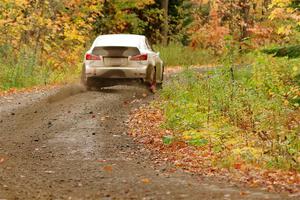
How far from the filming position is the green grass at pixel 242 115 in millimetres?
10320

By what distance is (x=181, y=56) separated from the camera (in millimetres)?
36094

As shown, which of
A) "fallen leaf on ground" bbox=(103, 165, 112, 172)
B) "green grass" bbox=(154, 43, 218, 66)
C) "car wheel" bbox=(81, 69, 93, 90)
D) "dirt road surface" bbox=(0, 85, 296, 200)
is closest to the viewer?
"dirt road surface" bbox=(0, 85, 296, 200)

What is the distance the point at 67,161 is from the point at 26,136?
2438 millimetres

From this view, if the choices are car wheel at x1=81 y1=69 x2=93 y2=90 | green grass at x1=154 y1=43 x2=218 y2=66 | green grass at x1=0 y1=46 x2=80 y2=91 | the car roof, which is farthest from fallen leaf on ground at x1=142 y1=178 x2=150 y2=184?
green grass at x1=154 y1=43 x2=218 y2=66

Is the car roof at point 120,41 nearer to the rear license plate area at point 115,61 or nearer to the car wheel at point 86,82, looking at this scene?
the rear license plate area at point 115,61

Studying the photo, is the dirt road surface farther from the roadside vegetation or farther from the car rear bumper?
the car rear bumper

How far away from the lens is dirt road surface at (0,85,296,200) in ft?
26.8

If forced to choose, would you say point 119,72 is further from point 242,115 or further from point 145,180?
point 145,180

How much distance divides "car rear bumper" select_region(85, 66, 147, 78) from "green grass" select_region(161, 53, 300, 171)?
1.42 meters

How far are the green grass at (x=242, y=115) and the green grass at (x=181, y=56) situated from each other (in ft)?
53.0

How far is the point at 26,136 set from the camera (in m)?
12.4

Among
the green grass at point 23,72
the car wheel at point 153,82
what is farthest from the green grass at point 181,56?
the car wheel at point 153,82

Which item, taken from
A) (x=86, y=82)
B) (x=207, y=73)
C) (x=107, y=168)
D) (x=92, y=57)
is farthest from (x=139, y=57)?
(x=107, y=168)

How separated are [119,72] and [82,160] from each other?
846 cm
